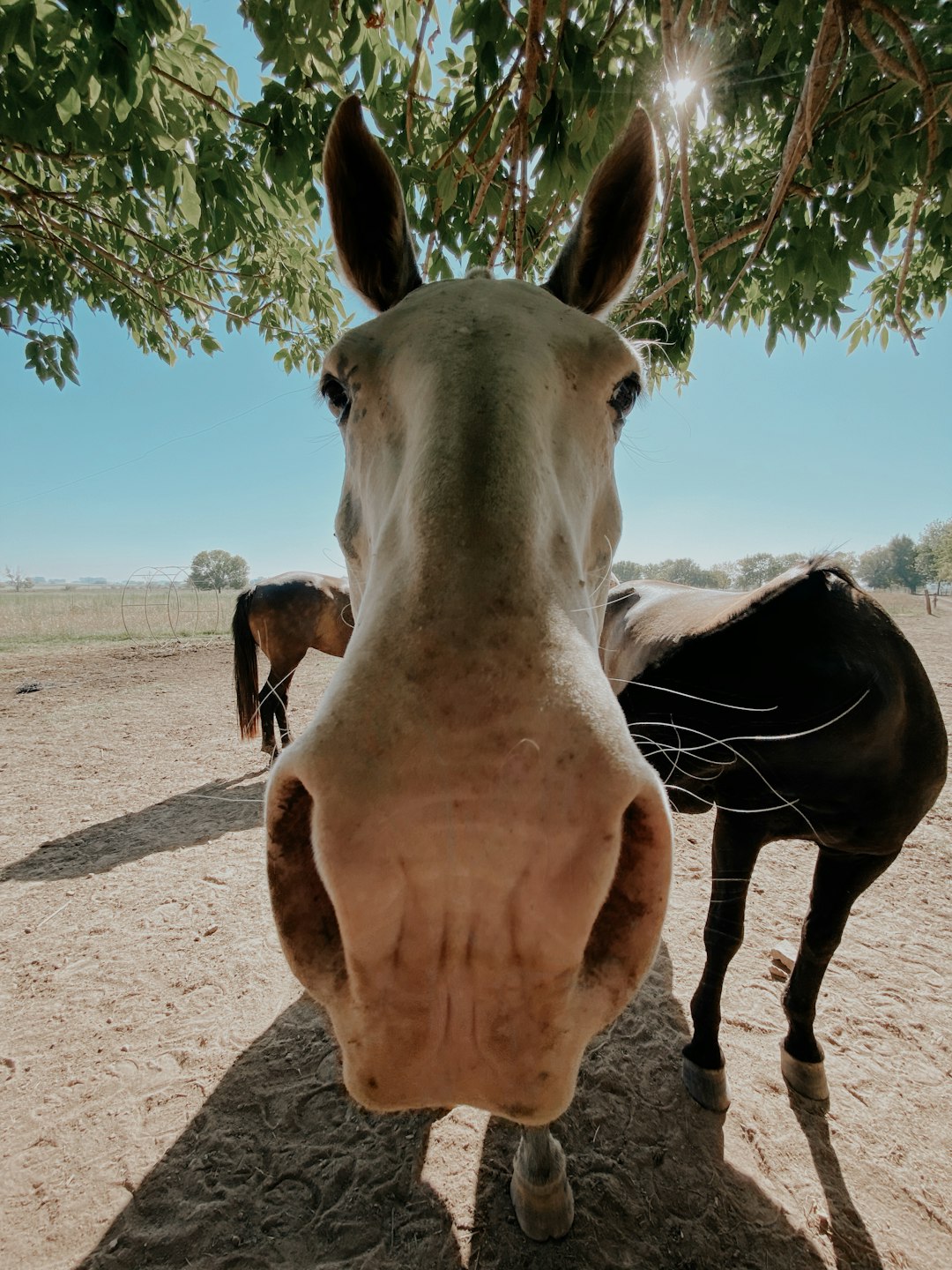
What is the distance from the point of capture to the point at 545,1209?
5.78ft

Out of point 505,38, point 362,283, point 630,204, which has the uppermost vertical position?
point 505,38

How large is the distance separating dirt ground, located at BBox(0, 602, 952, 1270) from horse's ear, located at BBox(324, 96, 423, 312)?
3.43m

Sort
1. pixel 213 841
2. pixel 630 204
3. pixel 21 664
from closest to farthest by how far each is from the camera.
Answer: pixel 630 204 → pixel 213 841 → pixel 21 664

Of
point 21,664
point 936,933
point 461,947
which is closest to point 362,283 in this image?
point 461,947

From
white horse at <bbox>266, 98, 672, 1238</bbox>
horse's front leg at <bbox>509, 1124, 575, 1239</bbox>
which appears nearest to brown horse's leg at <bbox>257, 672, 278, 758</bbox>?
horse's front leg at <bbox>509, 1124, 575, 1239</bbox>

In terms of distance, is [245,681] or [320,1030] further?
[245,681]

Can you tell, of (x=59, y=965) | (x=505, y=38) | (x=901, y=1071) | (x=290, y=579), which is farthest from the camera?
(x=290, y=579)

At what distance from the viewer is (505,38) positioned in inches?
88.0

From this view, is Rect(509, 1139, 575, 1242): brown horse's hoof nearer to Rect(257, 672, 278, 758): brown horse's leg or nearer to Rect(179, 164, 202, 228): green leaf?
Rect(179, 164, 202, 228): green leaf

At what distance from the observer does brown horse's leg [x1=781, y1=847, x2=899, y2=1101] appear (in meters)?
2.11

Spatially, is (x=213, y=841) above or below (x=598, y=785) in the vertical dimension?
below

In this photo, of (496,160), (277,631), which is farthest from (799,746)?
(277,631)

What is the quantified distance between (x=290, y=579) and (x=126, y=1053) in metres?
5.83

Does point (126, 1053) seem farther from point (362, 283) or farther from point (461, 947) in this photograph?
point (362, 283)
